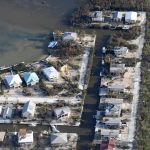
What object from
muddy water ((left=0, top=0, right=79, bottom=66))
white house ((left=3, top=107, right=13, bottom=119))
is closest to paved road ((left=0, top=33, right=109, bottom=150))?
white house ((left=3, top=107, right=13, bottom=119))

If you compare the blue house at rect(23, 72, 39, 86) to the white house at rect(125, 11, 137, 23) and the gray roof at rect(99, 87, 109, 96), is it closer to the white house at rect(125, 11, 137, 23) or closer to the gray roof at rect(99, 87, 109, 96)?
the gray roof at rect(99, 87, 109, 96)

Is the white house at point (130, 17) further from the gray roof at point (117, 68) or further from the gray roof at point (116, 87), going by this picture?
the gray roof at point (116, 87)

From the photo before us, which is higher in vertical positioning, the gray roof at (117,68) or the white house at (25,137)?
the gray roof at (117,68)

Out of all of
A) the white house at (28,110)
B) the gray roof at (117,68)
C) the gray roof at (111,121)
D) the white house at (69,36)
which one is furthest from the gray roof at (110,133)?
the white house at (69,36)

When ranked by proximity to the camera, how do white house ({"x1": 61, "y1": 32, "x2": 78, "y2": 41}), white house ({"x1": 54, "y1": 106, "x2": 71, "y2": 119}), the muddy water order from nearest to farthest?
white house ({"x1": 54, "y1": 106, "x2": 71, "y2": 119}) → the muddy water → white house ({"x1": 61, "y1": 32, "x2": 78, "y2": 41})

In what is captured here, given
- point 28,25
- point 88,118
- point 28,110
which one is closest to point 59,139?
point 88,118

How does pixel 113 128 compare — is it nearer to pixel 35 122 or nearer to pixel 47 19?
pixel 35 122

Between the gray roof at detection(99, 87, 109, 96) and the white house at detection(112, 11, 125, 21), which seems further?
the white house at detection(112, 11, 125, 21)

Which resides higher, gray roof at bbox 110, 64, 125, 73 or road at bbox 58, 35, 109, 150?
gray roof at bbox 110, 64, 125, 73
